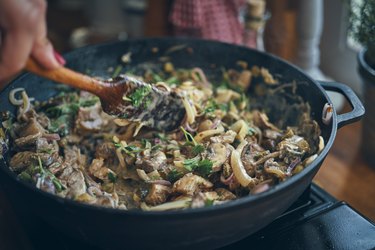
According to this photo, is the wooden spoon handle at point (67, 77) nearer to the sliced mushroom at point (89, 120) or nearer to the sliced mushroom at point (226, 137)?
the sliced mushroom at point (89, 120)

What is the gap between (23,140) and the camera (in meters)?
1.16

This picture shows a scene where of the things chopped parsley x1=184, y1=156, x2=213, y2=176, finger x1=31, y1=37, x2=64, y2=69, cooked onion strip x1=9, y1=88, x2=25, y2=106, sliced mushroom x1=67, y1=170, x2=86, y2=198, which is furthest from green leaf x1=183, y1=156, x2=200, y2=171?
cooked onion strip x1=9, y1=88, x2=25, y2=106

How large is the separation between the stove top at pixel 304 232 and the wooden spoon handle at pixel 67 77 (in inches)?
11.4

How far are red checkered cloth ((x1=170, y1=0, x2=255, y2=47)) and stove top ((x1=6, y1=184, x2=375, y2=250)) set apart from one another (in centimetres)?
68

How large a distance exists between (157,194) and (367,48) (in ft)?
2.25

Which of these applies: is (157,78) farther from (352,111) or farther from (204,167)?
(352,111)

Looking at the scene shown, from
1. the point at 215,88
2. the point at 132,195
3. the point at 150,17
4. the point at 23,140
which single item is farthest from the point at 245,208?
the point at 150,17

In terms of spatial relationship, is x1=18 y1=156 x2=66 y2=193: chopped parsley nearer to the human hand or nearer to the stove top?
the stove top

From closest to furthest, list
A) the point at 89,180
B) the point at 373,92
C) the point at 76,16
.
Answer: the point at 89,180 < the point at 373,92 < the point at 76,16

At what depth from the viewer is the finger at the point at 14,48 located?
833 millimetres

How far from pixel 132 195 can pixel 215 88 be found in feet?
1.55

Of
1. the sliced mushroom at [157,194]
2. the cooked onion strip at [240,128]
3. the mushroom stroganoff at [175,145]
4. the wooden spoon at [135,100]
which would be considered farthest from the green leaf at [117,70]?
the sliced mushroom at [157,194]

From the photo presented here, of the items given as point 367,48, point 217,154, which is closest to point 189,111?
point 217,154

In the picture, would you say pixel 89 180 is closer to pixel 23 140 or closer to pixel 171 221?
pixel 23 140
